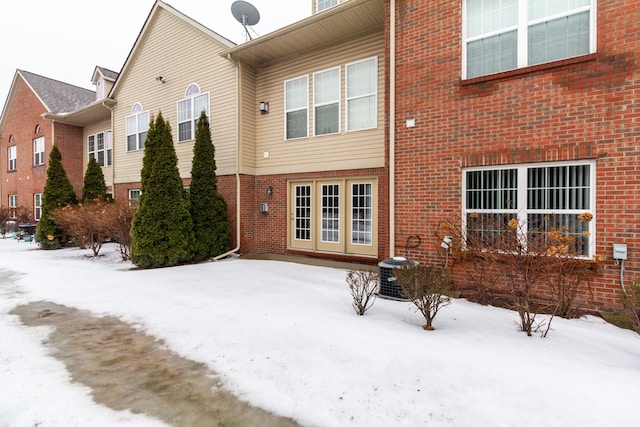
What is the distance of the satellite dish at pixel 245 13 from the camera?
36.9 ft

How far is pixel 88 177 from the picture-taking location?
13.1m

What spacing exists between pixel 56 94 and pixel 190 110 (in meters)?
13.6

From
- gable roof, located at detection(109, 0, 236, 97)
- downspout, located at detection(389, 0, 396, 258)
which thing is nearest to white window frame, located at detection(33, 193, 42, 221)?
gable roof, located at detection(109, 0, 236, 97)

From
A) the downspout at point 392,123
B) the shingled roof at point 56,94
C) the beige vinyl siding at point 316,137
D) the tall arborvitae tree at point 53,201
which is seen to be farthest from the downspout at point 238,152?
the shingled roof at point 56,94

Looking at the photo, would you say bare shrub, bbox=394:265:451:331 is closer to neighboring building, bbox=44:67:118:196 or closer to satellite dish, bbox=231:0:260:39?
satellite dish, bbox=231:0:260:39

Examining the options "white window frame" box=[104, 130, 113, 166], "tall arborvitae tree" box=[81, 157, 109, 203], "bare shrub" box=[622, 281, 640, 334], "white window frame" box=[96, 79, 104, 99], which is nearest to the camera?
"bare shrub" box=[622, 281, 640, 334]

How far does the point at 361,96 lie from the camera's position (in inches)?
323

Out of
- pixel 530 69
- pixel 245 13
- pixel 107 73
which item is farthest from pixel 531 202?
pixel 107 73

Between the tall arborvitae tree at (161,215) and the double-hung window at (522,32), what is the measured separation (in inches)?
293

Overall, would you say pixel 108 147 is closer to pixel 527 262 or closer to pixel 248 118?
pixel 248 118

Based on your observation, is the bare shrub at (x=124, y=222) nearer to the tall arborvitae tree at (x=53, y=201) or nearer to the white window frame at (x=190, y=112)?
the white window frame at (x=190, y=112)

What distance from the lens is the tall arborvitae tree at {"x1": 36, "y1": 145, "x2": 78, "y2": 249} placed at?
474 inches

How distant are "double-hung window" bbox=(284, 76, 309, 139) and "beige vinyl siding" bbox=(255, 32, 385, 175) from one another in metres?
0.15

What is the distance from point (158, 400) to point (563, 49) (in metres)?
7.02
